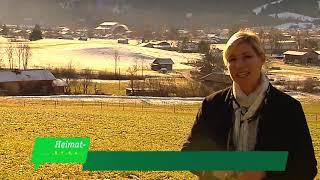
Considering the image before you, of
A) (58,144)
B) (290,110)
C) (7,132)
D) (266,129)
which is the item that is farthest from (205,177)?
(7,132)

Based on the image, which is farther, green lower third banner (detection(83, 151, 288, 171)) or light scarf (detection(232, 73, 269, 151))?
light scarf (detection(232, 73, 269, 151))

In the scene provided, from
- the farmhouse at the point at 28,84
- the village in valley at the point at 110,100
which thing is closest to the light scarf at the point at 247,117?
the village in valley at the point at 110,100

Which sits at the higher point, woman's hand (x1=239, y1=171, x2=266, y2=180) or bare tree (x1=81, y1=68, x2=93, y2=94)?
woman's hand (x1=239, y1=171, x2=266, y2=180)

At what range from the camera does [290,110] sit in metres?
2.64

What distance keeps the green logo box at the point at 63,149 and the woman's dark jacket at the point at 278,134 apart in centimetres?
69

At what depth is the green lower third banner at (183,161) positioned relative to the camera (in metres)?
2.30

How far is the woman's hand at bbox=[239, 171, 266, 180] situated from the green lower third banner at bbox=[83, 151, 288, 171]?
0.10 ft

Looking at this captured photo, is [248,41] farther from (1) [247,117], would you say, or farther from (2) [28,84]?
(2) [28,84]

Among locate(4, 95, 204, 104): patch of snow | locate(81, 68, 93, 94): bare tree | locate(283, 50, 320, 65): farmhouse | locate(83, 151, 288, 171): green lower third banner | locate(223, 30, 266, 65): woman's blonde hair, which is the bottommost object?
locate(4, 95, 204, 104): patch of snow

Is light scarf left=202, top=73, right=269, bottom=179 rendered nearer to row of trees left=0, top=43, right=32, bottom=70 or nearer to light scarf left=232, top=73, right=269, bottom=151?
light scarf left=232, top=73, right=269, bottom=151

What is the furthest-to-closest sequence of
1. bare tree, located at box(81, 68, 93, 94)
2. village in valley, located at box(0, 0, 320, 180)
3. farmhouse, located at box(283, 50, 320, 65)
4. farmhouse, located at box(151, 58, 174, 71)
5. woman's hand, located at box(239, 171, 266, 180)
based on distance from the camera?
farmhouse, located at box(283, 50, 320, 65) → farmhouse, located at box(151, 58, 174, 71) → bare tree, located at box(81, 68, 93, 94) → village in valley, located at box(0, 0, 320, 180) → woman's hand, located at box(239, 171, 266, 180)

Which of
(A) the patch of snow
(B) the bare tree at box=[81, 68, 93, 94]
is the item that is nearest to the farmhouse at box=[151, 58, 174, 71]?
(B) the bare tree at box=[81, 68, 93, 94]

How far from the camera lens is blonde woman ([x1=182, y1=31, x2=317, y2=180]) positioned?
259cm

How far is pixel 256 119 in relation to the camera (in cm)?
265
